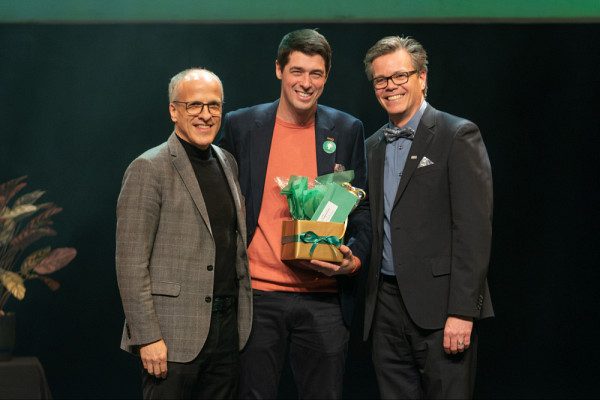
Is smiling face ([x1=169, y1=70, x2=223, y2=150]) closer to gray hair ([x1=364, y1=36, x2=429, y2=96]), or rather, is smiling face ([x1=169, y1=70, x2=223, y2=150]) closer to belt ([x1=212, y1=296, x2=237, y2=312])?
belt ([x1=212, y1=296, x2=237, y2=312])

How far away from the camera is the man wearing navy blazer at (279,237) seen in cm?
279

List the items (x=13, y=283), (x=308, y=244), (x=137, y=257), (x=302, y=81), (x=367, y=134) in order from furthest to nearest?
(x=367, y=134), (x=13, y=283), (x=302, y=81), (x=308, y=244), (x=137, y=257)

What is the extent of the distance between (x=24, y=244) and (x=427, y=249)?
270 centimetres

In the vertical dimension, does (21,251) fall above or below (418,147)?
below

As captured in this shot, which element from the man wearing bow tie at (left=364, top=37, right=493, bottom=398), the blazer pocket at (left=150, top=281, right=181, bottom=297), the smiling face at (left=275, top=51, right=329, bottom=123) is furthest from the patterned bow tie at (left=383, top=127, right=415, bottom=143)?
the blazer pocket at (left=150, top=281, right=181, bottom=297)

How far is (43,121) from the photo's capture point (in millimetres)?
4250

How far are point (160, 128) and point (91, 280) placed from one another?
1111mm

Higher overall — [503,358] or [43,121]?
[43,121]

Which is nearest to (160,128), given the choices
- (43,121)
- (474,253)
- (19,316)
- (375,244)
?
(43,121)

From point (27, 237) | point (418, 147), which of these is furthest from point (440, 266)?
point (27, 237)

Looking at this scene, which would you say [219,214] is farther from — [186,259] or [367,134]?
[367,134]

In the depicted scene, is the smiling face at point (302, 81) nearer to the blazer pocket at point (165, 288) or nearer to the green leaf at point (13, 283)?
the blazer pocket at point (165, 288)

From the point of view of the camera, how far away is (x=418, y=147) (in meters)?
2.71

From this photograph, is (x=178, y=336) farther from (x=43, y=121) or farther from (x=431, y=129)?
(x=43, y=121)
